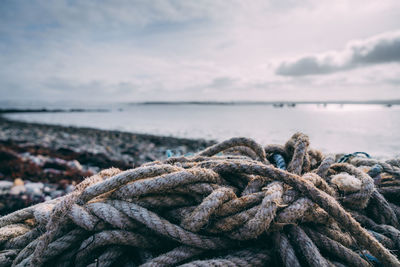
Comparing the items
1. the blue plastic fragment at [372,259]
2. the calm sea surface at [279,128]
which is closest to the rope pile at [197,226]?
the blue plastic fragment at [372,259]

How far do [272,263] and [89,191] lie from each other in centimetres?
107

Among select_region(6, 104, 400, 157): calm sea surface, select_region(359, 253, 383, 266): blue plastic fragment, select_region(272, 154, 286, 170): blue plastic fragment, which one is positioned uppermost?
select_region(272, 154, 286, 170): blue plastic fragment

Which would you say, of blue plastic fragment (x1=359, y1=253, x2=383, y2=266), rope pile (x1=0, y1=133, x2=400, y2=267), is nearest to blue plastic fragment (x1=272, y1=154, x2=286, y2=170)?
rope pile (x1=0, y1=133, x2=400, y2=267)

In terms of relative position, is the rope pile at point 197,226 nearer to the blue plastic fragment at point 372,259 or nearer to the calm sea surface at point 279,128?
the blue plastic fragment at point 372,259

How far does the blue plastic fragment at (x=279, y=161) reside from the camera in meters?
2.06

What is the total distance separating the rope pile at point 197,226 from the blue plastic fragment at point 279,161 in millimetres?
418

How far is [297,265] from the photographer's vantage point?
128 cm

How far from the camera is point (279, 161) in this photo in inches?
83.8

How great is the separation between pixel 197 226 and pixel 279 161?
107 cm

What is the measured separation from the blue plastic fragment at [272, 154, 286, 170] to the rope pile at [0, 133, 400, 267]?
42 cm

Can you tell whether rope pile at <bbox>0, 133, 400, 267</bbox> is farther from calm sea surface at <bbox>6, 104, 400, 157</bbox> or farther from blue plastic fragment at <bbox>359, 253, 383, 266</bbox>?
calm sea surface at <bbox>6, 104, 400, 157</bbox>

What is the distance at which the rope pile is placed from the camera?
1327mm

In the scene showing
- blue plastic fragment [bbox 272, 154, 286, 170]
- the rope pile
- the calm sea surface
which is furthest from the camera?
the calm sea surface

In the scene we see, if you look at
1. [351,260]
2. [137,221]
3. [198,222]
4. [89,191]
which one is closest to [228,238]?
[198,222]
